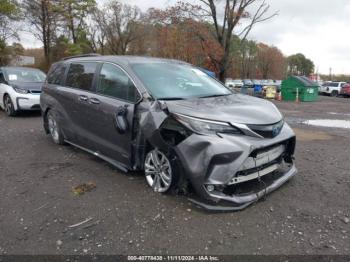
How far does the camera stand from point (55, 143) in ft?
21.0

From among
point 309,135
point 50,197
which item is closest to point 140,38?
point 309,135

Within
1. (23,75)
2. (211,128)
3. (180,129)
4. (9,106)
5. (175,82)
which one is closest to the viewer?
(211,128)

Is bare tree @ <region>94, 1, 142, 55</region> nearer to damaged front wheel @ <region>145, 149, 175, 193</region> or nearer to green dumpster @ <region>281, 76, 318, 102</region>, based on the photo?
green dumpster @ <region>281, 76, 318, 102</region>

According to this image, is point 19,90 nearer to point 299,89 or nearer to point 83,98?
point 83,98

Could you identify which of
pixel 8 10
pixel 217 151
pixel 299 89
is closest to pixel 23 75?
pixel 217 151

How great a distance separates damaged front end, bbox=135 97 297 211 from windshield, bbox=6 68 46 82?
27.2 ft

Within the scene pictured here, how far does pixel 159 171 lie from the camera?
3.80 meters

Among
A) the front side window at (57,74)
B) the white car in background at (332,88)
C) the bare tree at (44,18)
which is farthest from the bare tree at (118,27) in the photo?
the front side window at (57,74)

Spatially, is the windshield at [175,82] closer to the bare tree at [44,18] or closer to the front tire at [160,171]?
the front tire at [160,171]

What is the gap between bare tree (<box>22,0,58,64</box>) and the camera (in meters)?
29.7

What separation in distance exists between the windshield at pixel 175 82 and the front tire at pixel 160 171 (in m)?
0.74

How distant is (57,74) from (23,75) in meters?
5.40

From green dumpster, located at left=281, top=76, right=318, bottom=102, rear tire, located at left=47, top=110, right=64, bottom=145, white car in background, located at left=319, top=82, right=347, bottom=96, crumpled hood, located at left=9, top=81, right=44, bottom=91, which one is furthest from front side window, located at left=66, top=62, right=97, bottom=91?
white car in background, located at left=319, top=82, right=347, bottom=96

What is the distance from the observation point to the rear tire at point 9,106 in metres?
9.92
